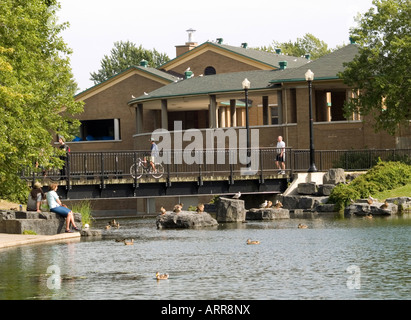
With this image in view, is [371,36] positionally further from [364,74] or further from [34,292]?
[34,292]

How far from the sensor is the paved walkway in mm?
25516

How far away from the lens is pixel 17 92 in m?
28.3

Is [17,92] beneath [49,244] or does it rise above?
above

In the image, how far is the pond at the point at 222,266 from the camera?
16188mm

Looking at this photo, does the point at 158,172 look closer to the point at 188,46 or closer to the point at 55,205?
the point at 55,205

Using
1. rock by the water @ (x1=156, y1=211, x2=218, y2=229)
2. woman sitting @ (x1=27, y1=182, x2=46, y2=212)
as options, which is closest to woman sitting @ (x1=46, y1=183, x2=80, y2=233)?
woman sitting @ (x1=27, y1=182, x2=46, y2=212)

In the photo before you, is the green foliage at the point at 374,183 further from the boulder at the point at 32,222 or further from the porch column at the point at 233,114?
the porch column at the point at 233,114

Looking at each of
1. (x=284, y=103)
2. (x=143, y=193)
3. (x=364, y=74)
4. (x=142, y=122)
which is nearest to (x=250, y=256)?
(x=143, y=193)

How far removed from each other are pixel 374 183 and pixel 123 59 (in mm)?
72112

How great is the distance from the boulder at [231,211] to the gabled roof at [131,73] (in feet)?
101

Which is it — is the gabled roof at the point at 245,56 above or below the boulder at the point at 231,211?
above

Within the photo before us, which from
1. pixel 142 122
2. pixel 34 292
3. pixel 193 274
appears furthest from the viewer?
pixel 142 122

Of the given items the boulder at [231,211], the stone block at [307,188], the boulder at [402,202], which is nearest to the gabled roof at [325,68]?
the stone block at [307,188]

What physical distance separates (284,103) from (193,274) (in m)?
36.9
